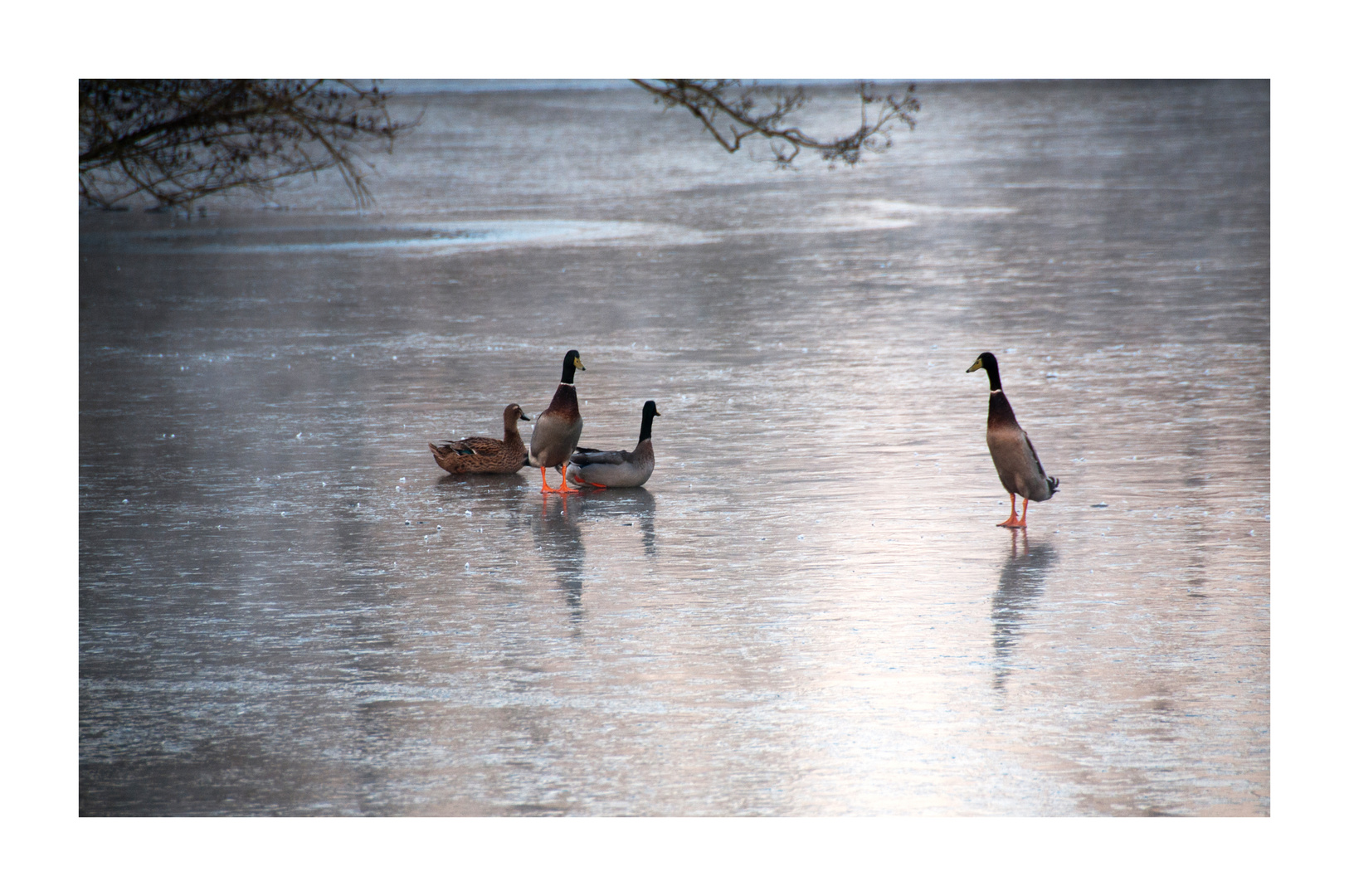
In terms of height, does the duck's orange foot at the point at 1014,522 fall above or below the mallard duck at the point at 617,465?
below

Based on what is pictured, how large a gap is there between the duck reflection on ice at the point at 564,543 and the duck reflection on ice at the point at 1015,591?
1.71 meters

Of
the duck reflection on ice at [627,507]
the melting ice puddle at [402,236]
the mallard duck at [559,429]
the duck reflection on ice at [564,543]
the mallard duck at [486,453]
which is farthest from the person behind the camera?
the melting ice puddle at [402,236]

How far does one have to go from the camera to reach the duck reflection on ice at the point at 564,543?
263 inches

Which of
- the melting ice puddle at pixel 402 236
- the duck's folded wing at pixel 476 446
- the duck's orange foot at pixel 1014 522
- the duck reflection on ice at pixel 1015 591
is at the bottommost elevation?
the duck reflection on ice at pixel 1015 591

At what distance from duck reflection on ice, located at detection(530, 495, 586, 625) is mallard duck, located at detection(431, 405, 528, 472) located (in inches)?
21.9

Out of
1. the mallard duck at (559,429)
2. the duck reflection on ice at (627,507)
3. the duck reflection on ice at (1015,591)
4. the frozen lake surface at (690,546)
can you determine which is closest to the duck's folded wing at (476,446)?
the frozen lake surface at (690,546)

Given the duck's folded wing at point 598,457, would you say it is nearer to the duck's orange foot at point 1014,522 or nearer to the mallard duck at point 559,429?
the mallard duck at point 559,429

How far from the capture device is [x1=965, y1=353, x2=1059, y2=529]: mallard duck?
24.2 feet

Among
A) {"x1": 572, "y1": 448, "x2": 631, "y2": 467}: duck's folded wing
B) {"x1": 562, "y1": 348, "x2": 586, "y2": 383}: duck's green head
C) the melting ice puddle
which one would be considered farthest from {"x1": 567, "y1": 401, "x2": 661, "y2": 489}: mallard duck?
the melting ice puddle

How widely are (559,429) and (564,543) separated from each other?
3.73ft

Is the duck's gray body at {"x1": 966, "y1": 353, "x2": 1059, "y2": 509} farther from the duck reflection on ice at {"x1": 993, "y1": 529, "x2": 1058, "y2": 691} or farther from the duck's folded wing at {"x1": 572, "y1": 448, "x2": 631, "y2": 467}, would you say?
the duck's folded wing at {"x1": 572, "y1": 448, "x2": 631, "y2": 467}

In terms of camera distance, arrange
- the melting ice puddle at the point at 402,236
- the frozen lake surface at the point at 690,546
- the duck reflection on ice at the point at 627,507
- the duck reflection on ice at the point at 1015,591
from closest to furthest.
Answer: the frozen lake surface at the point at 690,546, the duck reflection on ice at the point at 1015,591, the duck reflection on ice at the point at 627,507, the melting ice puddle at the point at 402,236

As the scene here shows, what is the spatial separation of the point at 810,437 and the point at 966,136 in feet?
91.2

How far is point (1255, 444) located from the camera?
9070mm
